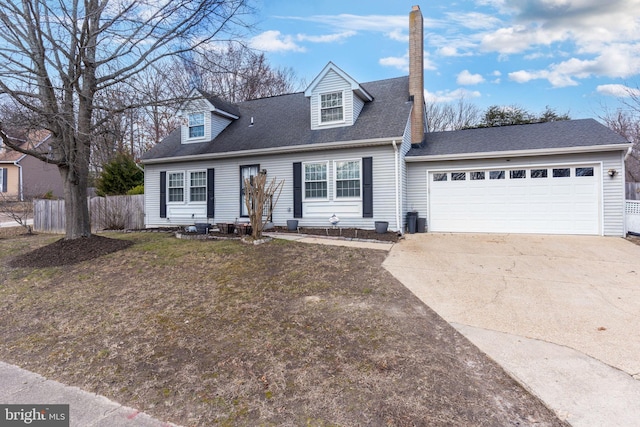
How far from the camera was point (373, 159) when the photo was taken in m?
10.8

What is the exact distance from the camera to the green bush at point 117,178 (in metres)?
17.4

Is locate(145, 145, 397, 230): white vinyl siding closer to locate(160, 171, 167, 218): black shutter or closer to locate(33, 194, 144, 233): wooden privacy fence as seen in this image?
locate(160, 171, 167, 218): black shutter

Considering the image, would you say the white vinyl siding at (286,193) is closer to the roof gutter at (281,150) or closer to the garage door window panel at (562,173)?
the roof gutter at (281,150)

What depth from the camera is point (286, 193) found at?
39.8 ft

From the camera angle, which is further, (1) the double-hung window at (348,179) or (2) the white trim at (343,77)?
(2) the white trim at (343,77)

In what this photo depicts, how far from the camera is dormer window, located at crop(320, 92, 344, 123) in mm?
12062

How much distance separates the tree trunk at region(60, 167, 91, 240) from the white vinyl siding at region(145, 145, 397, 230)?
16.1 ft

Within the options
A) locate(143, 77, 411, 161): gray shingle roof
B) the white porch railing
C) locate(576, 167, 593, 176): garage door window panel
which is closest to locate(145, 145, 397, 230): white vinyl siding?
locate(143, 77, 411, 161): gray shingle roof

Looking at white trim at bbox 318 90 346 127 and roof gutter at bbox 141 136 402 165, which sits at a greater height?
white trim at bbox 318 90 346 127

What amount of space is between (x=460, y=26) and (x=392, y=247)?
900cm

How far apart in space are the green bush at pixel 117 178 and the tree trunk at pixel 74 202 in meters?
9.56

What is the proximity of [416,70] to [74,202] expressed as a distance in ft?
38.0

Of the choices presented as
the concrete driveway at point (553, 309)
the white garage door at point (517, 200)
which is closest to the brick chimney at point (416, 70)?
the white garage door at point (517, 200)

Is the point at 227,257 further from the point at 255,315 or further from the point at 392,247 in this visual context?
the point at 392,247
